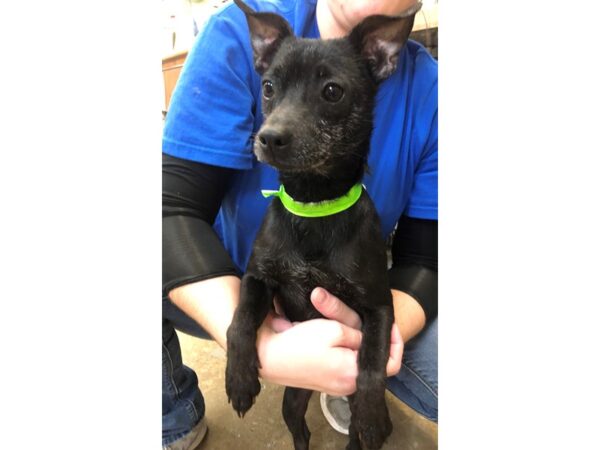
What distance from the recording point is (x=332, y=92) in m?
0.98

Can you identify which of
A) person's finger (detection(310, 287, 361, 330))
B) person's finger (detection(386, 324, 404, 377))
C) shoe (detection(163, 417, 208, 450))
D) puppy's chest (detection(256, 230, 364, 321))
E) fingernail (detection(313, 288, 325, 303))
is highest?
puppy's chest (detection(256, 230, 364, 321))

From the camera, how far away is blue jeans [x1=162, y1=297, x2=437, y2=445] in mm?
1360

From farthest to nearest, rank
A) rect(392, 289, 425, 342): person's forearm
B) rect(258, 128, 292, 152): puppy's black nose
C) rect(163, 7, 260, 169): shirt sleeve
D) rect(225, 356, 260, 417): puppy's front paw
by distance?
rect(392, 289, 425, 342): person's forearm, rect(163, 7, 260, 169): shirt sleeve, rect(225, 356, 260, 417): puppy's front paw, rect(258, 128, 292, 152): puppy's black nose

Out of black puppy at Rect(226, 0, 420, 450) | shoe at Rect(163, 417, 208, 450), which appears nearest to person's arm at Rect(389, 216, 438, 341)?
black puppy at Rect(226, 0, 420, 450)

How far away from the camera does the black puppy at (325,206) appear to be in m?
0.96

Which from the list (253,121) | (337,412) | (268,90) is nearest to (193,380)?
(337,412)

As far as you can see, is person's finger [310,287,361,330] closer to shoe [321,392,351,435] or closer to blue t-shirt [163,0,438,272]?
blue t-shirt [163,0,438,272]

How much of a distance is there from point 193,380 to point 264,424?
31cm

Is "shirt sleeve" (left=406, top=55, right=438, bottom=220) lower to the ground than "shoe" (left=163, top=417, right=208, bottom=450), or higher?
higher
